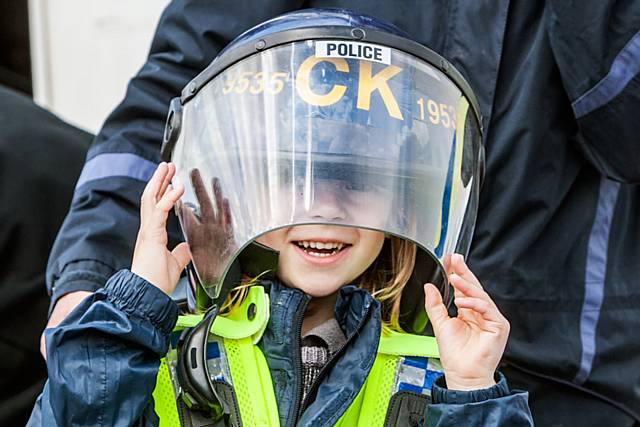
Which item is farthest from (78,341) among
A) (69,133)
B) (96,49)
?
(96,49)

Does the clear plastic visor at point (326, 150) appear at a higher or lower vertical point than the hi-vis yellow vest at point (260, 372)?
higher

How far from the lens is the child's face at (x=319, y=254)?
1.88 meters

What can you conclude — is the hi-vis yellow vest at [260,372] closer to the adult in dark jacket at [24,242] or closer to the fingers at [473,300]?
the fingers at [473,300]

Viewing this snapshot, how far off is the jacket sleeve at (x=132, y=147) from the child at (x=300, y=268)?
11.8 inches

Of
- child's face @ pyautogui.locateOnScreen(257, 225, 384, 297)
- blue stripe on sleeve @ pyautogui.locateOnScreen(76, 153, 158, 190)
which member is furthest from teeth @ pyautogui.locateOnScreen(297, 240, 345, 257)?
blue stripe on sleeve @ pyautogui.locateOnScreen(76, 153, 158, 190)

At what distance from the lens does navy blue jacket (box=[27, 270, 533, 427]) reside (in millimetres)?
1727

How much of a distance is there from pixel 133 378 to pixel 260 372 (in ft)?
0.69

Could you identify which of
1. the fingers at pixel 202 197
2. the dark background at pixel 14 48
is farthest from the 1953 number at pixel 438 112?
the dark background at pixel 14 48

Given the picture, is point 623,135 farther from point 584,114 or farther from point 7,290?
point 7,290

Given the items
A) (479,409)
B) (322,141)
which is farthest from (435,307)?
(322,141)

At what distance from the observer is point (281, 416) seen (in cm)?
184

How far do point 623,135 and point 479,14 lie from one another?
33 cm

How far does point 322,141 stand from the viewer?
1838 millimetres

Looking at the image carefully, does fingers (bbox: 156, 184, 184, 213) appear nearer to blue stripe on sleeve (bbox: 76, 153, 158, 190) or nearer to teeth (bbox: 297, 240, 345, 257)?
teeth (bbox: 297, 240, 345, 257)
